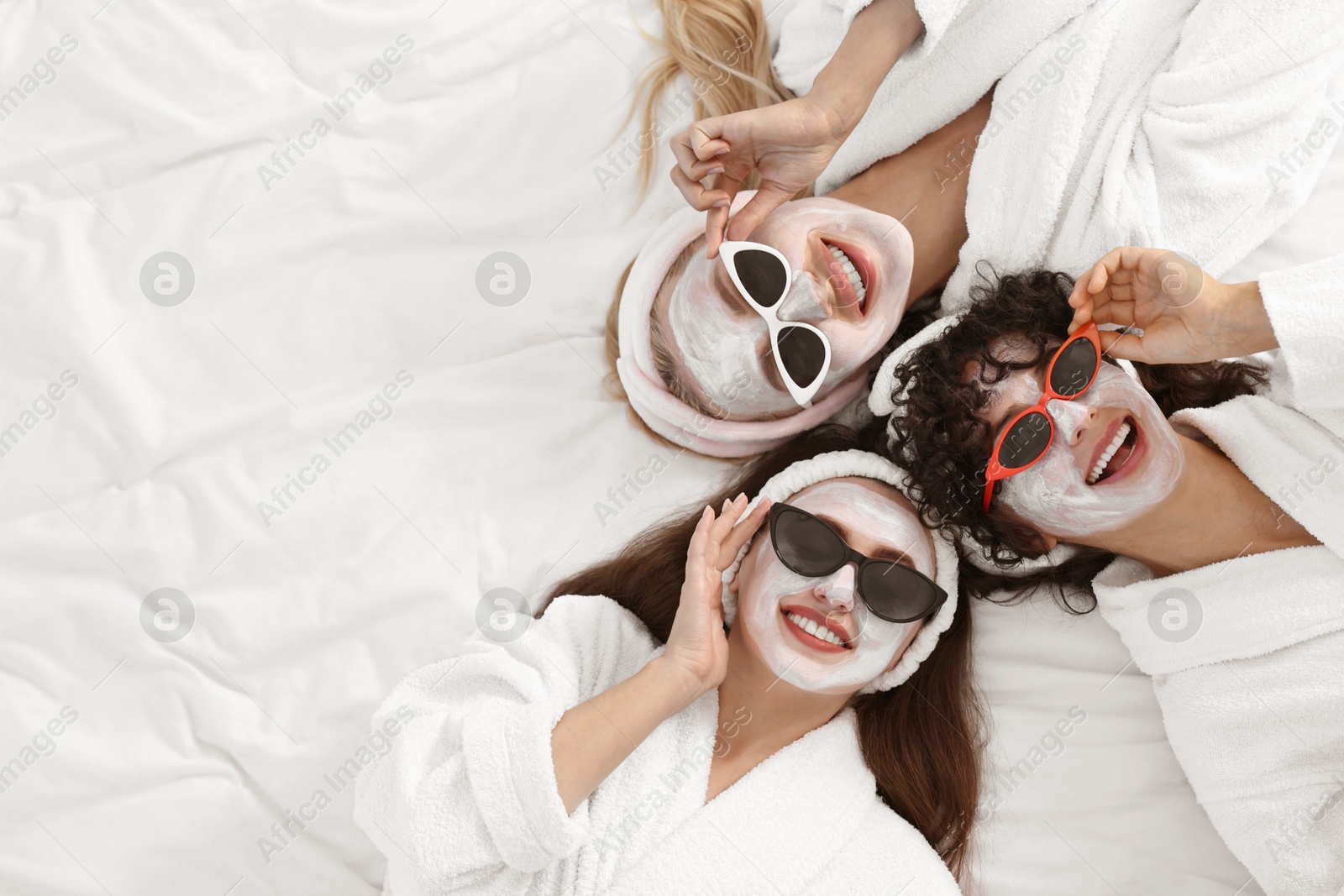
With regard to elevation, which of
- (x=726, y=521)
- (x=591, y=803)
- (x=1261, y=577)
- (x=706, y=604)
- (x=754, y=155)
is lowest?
(x=1261, y=577)

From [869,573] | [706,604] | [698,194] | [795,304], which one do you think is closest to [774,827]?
[706,604]

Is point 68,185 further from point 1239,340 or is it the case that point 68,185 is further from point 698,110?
point 1239,340

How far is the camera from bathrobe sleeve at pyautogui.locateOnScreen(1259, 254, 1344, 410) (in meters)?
1.84

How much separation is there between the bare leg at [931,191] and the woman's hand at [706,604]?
0.77 m

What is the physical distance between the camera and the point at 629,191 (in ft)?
8.04

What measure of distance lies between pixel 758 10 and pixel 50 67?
195 cm

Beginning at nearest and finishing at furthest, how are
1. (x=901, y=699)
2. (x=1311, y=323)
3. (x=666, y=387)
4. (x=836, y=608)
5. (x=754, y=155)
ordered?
1. (x=1311, y=323)
2. (x=836, y=608)
3. (x=754, y=155)
4. (x=666, y=387)
5. (x=901, y=699)

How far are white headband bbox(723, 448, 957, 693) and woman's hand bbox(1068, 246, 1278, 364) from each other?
21.3 inches

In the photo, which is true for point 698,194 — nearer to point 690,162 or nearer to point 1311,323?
point 690,162

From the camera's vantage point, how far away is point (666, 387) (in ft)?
7.11

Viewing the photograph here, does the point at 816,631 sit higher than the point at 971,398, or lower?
lower

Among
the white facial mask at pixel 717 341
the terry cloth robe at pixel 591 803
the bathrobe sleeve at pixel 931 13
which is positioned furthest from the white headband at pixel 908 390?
the bathrobe sleeve at pixel 931 13

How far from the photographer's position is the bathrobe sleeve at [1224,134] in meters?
2.07

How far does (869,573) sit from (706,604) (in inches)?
15.1
